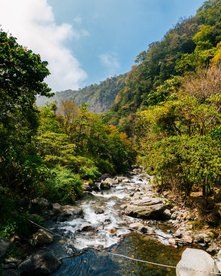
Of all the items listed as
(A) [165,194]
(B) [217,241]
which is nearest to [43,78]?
(B) [217,241]

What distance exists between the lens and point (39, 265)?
7.59m

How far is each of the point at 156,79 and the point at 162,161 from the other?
53305 millimetres

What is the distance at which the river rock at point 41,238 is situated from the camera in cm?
948

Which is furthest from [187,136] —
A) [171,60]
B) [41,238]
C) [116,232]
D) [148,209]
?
[171,60]

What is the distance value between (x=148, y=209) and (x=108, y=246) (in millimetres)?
4339

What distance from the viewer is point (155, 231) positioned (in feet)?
37.7

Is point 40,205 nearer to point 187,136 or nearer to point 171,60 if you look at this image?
point 187,136

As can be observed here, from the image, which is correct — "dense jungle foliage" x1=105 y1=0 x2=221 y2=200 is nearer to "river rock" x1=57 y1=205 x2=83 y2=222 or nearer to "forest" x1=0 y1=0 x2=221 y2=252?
"forest" x1=0 y1=0 x2=221 y2=252

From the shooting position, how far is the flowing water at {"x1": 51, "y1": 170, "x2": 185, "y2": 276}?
829 centimetres

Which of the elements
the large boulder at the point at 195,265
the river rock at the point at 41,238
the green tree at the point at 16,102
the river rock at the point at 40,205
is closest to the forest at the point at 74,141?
the green tree at the point at 16,102

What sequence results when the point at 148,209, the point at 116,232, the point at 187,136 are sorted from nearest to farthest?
the point at 116,232
the point at 187,136
the point at 148,209

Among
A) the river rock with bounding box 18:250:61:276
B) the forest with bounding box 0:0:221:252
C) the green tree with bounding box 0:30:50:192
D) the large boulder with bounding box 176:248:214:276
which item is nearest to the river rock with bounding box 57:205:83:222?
the forest with bounding box 0:0:221:252

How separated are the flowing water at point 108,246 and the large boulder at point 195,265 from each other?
0.91 metres

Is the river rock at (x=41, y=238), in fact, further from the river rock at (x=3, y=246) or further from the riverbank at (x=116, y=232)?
the river rock at (x=3, y=246)
